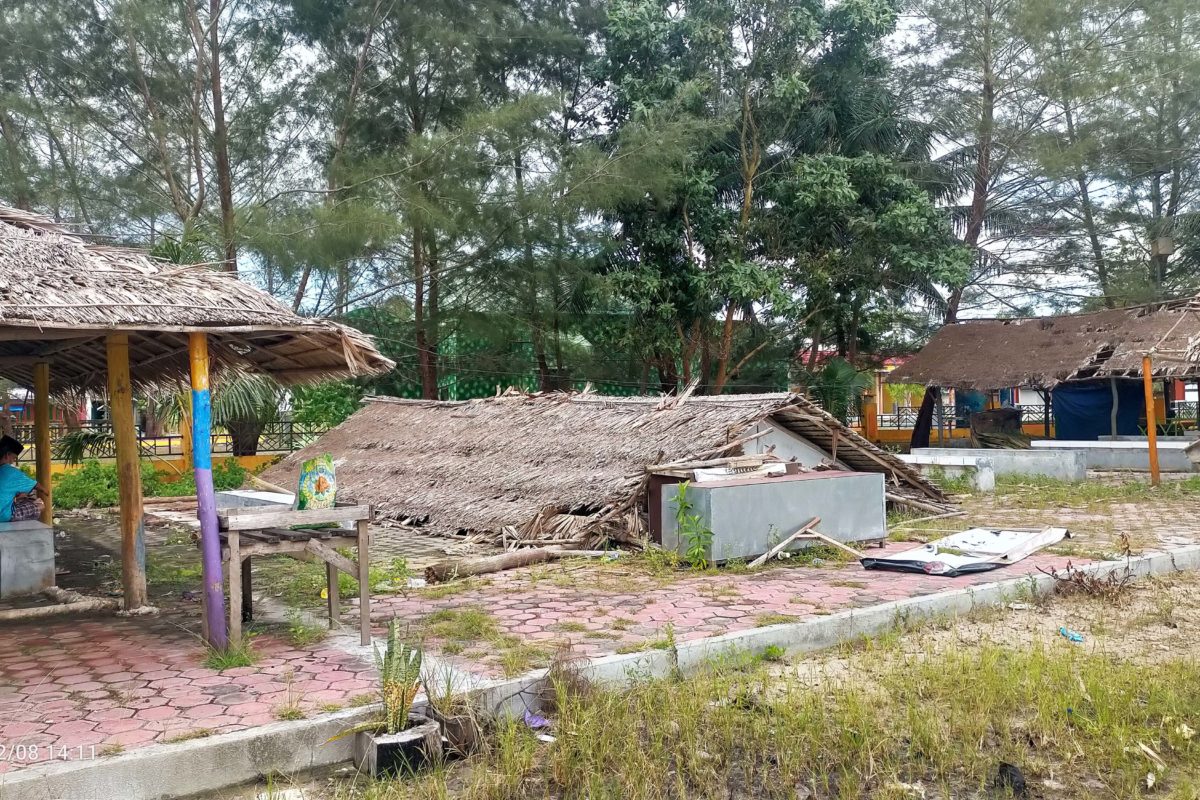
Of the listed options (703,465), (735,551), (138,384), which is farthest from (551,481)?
(138,384)

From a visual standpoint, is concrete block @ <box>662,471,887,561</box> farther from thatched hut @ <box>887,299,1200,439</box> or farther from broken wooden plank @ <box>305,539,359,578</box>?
thatched hut @ <box>887,299,1200,439</box>

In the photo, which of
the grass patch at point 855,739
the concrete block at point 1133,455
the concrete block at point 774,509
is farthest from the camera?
the concrete block at point 1133,455

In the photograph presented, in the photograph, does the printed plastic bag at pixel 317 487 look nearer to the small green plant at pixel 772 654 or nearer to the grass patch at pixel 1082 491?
the small green plant at pixel 772 654

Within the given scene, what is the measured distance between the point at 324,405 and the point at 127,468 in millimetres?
12517

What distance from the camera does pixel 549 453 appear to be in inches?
431

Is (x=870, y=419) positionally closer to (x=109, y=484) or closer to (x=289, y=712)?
(x=109, y=484)

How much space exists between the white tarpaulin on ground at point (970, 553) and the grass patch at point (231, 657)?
5.20 metres

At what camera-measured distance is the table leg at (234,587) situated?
205 inches

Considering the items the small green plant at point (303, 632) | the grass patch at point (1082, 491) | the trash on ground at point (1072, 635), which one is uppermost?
the small green plant at point (303, 632)

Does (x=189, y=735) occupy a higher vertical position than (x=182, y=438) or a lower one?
lower

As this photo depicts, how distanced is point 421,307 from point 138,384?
877cm

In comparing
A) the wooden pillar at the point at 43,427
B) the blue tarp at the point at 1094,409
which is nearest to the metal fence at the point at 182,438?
the wooden pillar at the point at 43,427

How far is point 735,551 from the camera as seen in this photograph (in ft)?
27.7

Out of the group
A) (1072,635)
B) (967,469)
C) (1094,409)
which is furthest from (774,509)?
(1094,409)
